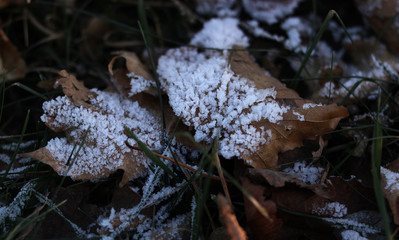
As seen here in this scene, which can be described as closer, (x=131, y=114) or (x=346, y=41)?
(x=131, y=114)

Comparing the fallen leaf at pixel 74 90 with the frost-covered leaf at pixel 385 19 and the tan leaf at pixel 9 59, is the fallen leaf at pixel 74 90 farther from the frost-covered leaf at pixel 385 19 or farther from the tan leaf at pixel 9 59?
the frost-covered leaf at pixel 385 19

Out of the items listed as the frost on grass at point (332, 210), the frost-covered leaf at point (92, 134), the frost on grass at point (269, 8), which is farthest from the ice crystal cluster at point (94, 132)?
the frost on grass at point (269, 8)

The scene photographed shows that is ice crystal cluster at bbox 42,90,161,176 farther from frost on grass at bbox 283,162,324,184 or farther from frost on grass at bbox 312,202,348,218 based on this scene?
frost on grass at bbox 312,202,348,218

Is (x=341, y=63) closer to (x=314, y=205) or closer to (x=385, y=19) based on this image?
(x=385, y=19)

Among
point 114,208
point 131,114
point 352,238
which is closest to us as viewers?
point 352,238

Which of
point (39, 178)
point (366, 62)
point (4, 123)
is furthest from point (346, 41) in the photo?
point (4, 123)

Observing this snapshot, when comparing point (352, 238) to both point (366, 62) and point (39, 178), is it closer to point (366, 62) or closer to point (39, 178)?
point (366, 62)
